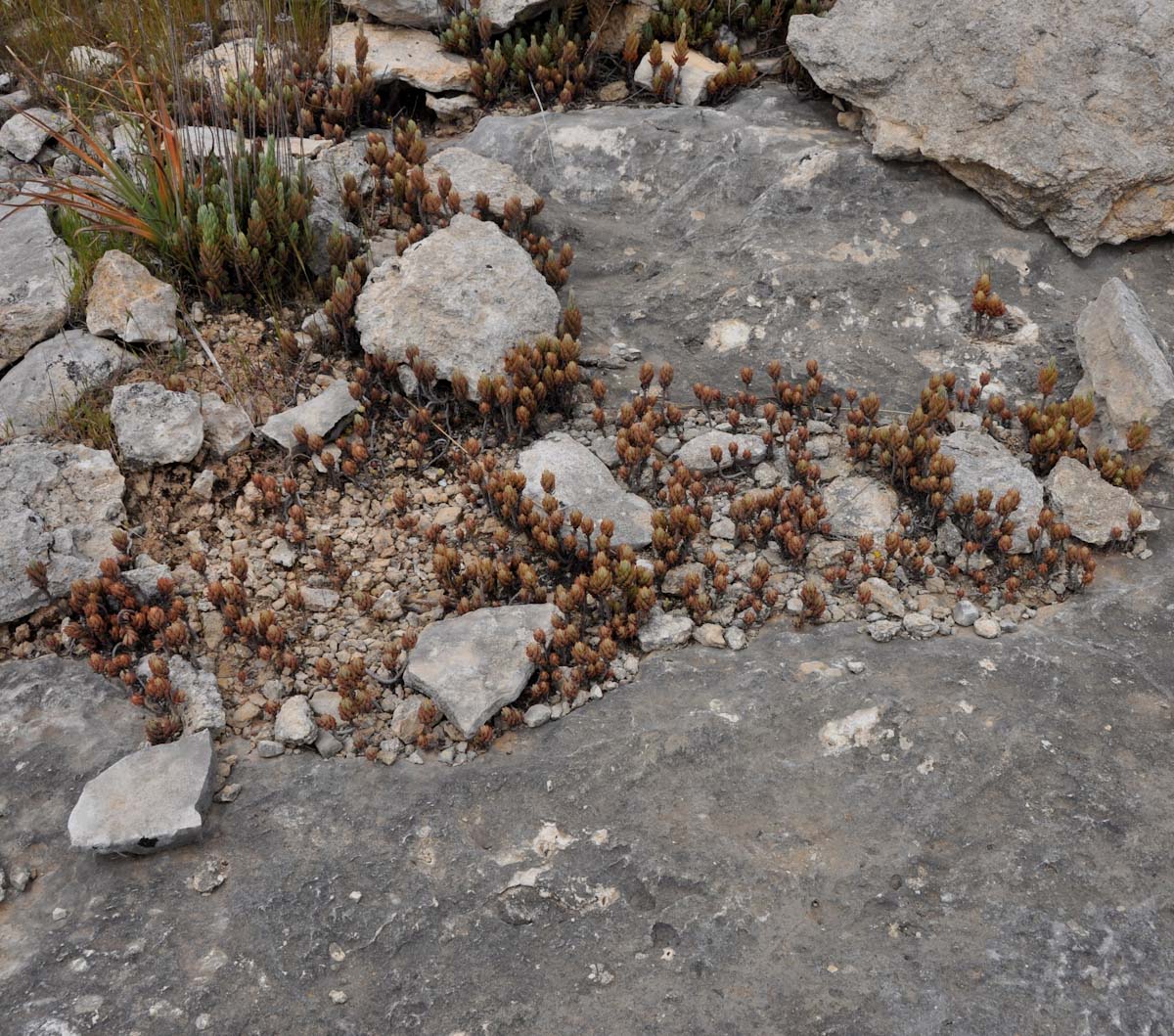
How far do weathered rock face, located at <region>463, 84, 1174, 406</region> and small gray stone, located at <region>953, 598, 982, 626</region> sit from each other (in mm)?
1677

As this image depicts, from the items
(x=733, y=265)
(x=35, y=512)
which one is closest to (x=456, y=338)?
(x=733, y=265)

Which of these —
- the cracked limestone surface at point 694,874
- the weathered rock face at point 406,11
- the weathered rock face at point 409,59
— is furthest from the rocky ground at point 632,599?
the weathered rock face at point 406,11

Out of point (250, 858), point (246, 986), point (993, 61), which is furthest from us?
point (993, 61)

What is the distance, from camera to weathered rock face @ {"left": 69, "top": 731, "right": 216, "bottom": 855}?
4.16m

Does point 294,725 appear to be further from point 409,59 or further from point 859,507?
point 409,59

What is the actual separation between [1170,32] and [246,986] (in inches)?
303

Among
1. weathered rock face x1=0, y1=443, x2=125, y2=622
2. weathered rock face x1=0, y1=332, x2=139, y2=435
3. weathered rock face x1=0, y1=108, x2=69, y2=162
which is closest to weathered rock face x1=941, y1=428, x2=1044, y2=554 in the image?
weathered rock face x1=0, y1=443, x2=125, y2=622

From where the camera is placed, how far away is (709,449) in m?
6.12

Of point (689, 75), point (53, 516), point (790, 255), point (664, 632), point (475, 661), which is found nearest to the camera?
point (475, 661)

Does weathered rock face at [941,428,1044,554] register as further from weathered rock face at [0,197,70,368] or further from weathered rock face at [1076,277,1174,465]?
weathered rock face at [0,197,70,368]

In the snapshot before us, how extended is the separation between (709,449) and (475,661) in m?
2.05

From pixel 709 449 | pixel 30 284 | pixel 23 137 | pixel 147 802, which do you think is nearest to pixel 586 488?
pixel 709 449

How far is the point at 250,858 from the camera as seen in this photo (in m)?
4.26

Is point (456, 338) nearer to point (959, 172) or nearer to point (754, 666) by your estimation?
point (754, 666)
